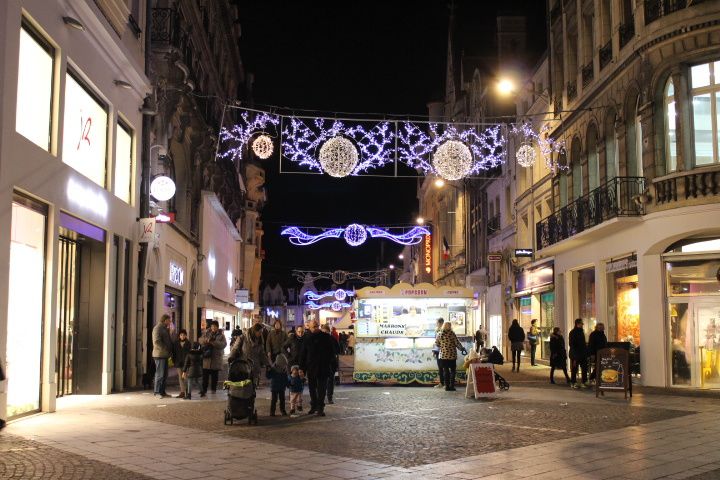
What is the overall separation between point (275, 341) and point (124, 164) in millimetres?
6253

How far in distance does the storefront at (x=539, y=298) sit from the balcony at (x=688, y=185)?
9346mm

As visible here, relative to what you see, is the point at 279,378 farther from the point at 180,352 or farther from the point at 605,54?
the point at 605,54

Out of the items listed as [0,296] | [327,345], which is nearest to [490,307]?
[327,345]

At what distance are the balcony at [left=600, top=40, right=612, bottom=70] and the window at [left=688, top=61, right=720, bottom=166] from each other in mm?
4116

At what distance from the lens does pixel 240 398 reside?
12.8 m

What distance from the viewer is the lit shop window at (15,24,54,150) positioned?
1236 centimetres

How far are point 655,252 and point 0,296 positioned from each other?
15.5 metres

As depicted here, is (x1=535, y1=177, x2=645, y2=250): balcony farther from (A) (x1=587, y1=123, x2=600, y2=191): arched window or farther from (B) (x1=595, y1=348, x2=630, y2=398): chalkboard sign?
(B) (x1=595, y1=348, x2=630, y2=398): chalkboard sign

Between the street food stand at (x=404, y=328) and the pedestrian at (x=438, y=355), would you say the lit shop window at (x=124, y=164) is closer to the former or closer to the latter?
the street food stand at (x=404, y=328)

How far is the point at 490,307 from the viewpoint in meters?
40.6

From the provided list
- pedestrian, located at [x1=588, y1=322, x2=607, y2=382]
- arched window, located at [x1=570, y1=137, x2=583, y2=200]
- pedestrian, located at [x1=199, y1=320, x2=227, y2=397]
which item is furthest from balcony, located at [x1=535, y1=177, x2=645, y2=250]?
pedestrian, located at [x1=199, y1=320, x2=227, y2=397]

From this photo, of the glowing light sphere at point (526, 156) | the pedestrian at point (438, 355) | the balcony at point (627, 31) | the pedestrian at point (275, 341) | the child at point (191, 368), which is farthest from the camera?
the glowing light sphere at point (526, 156)

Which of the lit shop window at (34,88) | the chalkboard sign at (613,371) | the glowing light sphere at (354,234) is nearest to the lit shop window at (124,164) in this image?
the lit shop window at (34,88)

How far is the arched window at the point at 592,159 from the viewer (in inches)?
957
